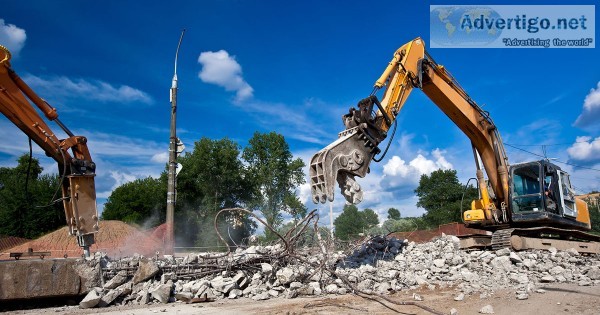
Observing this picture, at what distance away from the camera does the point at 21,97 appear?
8.98 metres

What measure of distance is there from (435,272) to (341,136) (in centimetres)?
352

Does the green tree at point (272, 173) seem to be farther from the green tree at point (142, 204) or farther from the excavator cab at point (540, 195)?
the excavator cab at point (540, 195)

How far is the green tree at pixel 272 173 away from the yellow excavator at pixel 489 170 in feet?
93.3

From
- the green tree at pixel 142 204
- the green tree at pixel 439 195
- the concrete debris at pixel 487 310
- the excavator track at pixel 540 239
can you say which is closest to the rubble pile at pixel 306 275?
the excavator track at pixel 540 239

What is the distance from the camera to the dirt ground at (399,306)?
19.5ft

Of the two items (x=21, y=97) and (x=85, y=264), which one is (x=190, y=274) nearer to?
(x=85, y=264)

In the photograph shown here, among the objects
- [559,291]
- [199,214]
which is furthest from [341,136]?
[199,214]

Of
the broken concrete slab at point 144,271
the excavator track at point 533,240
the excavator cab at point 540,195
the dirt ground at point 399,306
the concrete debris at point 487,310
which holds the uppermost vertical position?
the excavator cab at point 540,195

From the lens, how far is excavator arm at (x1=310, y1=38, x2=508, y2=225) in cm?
759

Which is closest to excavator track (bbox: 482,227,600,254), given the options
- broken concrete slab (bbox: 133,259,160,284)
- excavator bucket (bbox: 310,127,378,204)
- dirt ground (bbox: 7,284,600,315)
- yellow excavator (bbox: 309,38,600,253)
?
yellow excavator (bbox: 309,38,600,253)

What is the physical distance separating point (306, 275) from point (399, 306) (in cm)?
226

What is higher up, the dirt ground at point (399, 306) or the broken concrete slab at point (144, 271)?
the broken concrete slab at point (144, 271)

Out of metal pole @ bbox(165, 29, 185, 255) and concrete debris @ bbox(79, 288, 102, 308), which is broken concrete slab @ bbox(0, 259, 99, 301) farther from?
metal pole @ bbox(165, 29, 185, 255)

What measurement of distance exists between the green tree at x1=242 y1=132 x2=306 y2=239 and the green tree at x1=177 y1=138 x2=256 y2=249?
4.06ft
